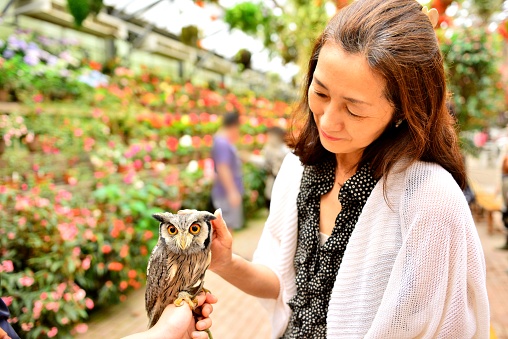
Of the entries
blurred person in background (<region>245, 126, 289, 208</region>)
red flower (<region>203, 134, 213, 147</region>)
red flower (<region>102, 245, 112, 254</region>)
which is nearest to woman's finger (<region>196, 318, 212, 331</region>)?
red flower (<region>102, 245, 112, 254</region>)

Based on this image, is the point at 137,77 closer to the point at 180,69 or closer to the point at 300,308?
the point at 180,69

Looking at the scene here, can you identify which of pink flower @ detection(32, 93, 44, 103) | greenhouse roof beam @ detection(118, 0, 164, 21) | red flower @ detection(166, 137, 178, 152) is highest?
greenhouse roof beam @ detection(118, 0, 164, 21)

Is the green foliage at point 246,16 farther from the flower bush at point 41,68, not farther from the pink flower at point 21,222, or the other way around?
the pink flower at point 21,222

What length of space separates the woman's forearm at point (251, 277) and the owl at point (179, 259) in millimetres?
204

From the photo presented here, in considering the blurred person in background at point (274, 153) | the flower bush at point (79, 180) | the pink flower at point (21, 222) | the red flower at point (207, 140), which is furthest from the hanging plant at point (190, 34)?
the pink flower at point (21, 222)

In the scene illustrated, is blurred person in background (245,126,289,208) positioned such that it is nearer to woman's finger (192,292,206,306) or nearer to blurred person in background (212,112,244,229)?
blurred person in background (212,112,244,229)

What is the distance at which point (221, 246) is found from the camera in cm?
105

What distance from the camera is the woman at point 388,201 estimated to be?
83 centimetres

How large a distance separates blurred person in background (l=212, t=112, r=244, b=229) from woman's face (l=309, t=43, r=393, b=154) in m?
3.13

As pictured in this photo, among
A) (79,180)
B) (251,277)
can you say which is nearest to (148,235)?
(79,180)

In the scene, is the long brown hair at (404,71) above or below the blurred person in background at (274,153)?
above

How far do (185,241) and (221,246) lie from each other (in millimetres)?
225

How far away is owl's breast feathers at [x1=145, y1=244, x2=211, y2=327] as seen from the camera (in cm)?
88

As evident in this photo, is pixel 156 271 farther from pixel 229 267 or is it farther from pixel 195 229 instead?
pixel 229 267
